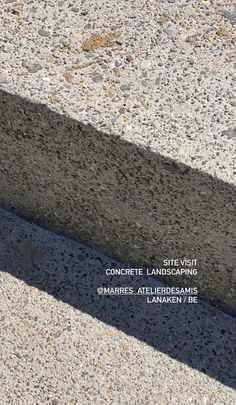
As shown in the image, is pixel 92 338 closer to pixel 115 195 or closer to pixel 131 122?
pixel 115 195

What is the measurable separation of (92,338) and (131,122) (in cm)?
57

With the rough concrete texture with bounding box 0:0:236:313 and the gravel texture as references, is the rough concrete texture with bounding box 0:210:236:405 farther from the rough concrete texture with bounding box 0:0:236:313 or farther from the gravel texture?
the gravel texture

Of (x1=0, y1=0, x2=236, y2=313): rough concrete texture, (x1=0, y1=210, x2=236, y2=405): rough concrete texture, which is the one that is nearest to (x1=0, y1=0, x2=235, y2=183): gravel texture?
(x1=0, y1=0, x2=236, y2=313): rough concrete texture

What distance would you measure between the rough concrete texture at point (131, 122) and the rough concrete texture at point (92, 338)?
95mm

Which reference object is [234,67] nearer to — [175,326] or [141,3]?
[141,3]

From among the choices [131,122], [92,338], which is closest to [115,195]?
[131,122]

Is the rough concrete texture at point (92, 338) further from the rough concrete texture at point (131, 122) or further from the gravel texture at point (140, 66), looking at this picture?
the gravel texture at point (140, 66)

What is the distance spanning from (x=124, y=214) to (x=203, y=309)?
33 cm

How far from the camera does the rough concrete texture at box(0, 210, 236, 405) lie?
1.85 m

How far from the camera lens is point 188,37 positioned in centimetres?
185

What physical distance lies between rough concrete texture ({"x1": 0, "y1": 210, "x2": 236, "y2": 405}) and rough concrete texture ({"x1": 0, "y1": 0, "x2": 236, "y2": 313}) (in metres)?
0.10

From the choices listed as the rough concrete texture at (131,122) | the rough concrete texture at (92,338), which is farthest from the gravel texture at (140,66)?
the rough concrete texture at (92,338)

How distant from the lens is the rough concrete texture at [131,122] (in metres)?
1.68

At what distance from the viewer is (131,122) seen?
170 cm
